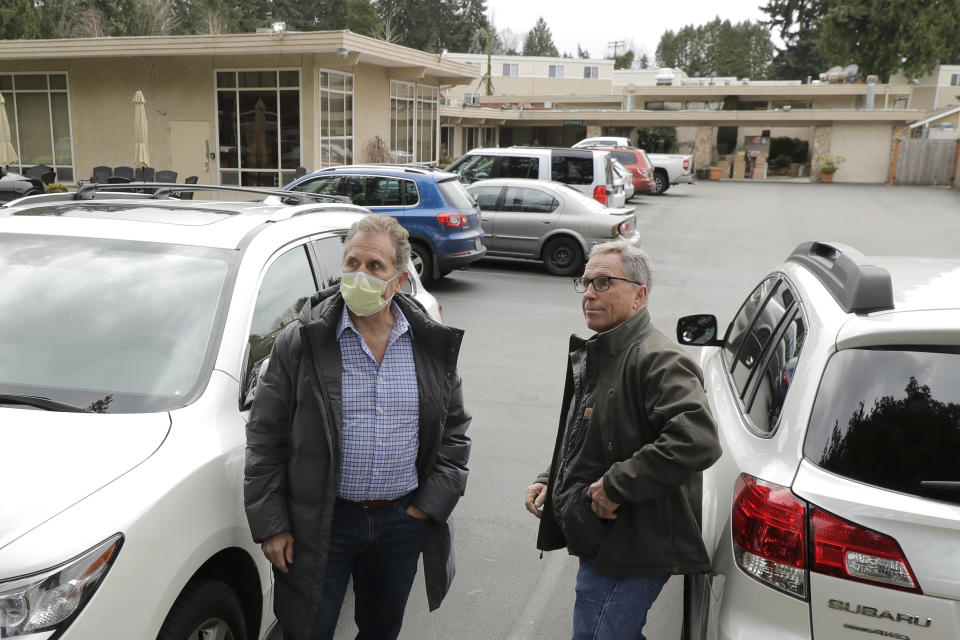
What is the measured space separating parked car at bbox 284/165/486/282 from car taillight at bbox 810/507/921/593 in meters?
9.71

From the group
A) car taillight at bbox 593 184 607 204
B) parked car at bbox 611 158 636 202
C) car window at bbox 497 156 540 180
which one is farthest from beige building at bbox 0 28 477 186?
car taillight at bbox 593 184 607 204

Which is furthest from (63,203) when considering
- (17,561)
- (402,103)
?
(402,103)

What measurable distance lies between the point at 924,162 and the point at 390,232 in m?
41.5

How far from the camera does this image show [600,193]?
16828 millimetres

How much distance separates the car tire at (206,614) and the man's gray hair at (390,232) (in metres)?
1.19

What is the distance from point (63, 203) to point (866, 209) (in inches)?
1058

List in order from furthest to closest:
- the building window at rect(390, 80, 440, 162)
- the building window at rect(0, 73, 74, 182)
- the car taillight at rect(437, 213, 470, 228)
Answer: the building window at rect(390, 80, 440, 162), the building window at rect(0, 73, 74, 182), the car taillight at rect(437, 213, 470, 228)

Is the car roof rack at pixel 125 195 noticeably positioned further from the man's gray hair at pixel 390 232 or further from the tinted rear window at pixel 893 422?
the tinted rear window at pixel 893 422

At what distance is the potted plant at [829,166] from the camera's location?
38.5 m

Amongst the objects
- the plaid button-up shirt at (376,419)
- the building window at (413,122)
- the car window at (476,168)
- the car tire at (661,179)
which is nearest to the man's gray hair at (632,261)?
the plaid button-up shirt at (376,419)

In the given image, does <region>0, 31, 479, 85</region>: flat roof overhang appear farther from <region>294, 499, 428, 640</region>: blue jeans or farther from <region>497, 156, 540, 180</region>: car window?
<region>294, 499, 428, 640</region>: blue jeans

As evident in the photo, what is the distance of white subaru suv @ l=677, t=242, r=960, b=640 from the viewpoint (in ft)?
6.45

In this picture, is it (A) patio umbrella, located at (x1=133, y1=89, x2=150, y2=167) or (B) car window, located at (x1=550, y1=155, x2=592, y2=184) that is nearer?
(B) car window, located at (x1=550, y1=155, x2=592, y2=184)

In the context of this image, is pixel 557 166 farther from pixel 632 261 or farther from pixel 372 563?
pixel 372 563
